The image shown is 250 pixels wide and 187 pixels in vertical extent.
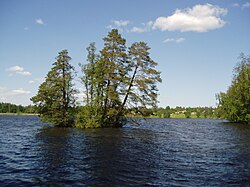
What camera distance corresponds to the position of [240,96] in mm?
66062

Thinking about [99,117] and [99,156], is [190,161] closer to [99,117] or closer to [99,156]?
[99,156]

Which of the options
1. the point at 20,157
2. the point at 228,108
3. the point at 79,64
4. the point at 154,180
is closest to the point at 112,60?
the point at 79,64

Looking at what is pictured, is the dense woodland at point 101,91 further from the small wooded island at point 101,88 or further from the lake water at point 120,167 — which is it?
the lake water at point 120,167

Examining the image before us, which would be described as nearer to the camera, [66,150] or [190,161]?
[190,161]

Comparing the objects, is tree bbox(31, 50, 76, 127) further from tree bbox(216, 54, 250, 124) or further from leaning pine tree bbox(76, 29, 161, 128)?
tree bbox(216, 54, 250, 124)

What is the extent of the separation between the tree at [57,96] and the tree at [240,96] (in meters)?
45.6

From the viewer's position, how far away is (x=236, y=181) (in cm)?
1312

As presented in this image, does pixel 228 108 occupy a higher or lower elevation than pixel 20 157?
higher

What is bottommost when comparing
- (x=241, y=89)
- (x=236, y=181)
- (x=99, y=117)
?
(x=236, y=181)

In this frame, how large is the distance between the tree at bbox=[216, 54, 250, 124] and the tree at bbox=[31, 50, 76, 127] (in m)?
45.6

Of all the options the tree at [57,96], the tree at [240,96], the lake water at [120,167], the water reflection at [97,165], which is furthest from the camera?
the tree at [240,96]

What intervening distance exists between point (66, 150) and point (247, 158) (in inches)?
592

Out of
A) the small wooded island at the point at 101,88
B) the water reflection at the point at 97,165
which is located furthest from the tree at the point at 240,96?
the water reflection at the point at 97,165

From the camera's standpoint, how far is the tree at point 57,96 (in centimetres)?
4353
